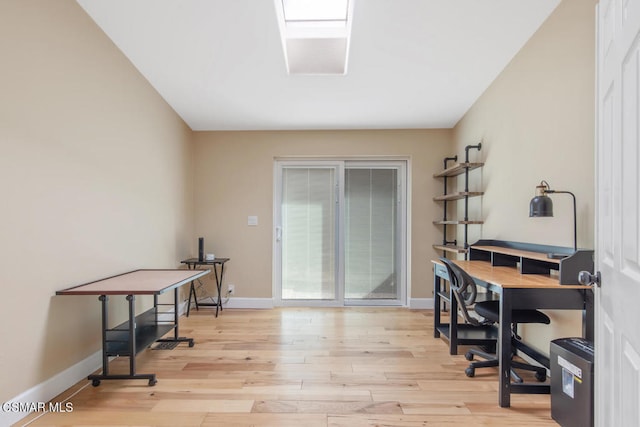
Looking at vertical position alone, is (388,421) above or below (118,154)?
below

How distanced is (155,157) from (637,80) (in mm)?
3469

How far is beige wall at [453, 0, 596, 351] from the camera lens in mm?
1938

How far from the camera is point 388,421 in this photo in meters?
1.84

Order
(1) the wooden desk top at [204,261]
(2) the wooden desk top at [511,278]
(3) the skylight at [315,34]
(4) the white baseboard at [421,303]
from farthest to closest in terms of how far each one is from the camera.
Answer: (4) the white baseboard at [421,303]
(1) the wooden desk top at [204,261]
(3) the skylight at [315,34]
(2) the wooden desk top at [511,278]

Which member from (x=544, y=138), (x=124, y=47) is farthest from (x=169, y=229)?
(x=544, y=138)

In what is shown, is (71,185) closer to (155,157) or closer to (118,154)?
(118,154)

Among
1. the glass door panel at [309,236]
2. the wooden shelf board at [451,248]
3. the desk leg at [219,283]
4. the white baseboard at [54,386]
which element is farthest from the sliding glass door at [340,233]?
the white baseboard at [54,386]

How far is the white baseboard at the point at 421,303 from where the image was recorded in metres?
4.14

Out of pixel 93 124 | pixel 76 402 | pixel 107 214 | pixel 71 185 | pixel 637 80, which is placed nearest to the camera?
pixel 637 80

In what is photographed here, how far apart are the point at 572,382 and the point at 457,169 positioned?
2297 mm

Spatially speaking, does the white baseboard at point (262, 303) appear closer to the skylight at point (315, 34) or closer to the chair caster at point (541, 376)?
the chair caster at point (541, 376)

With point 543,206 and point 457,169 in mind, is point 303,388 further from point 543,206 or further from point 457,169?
point 457,169

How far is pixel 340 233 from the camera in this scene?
4.23m

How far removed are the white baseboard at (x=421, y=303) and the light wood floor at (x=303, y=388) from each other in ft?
3.03
